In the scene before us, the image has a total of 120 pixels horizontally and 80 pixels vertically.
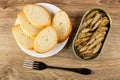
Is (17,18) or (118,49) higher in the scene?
(17,18)

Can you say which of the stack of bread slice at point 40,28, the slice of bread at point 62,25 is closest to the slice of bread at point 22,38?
the stack of bread slice at point 40,28

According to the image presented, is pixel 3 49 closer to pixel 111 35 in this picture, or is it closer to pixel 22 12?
pixel 22 12

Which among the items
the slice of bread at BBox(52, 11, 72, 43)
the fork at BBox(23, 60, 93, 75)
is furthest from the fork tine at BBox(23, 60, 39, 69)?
the slice of bread at BBox(52, 11, 72, 43)

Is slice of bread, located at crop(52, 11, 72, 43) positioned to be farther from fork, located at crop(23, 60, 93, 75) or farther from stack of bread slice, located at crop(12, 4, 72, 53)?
fork, located at crop(23, 60, 93, 75)

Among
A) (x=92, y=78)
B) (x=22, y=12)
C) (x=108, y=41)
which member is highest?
(x=22, y=12)

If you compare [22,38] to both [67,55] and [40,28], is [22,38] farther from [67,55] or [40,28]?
[67,55]

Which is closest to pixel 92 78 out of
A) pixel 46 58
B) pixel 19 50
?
pixel 46 58
